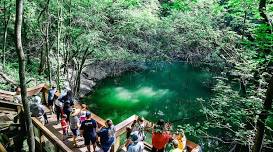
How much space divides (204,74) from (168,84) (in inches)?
235

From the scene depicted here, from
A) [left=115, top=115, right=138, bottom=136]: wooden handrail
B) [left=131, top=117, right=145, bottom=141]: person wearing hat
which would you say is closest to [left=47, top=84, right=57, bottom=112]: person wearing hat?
[left=115, top=115, right=138, bottom=136]: wooden handrail

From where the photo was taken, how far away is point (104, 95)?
3250 centimetres

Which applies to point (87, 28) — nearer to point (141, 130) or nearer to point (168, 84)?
point (141, 130)

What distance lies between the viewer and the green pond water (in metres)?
28.9

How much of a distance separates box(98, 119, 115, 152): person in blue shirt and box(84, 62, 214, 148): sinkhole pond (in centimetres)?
1511

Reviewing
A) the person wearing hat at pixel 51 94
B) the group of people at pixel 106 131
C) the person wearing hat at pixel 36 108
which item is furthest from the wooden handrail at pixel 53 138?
the person wearing hat at pixel 51 94

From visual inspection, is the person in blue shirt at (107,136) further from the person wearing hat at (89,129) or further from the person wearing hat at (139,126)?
the person wearing hat at (139,126)

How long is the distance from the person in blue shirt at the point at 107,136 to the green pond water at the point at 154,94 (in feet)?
52.3

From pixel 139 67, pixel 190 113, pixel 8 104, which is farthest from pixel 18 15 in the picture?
pixel 139 67

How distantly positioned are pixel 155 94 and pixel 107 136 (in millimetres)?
26173

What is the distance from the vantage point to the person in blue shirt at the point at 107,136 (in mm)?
8945

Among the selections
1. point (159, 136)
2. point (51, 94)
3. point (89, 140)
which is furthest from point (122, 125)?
point (51, 94)

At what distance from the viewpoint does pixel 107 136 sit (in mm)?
8992

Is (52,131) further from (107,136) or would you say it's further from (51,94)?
(107,136)
